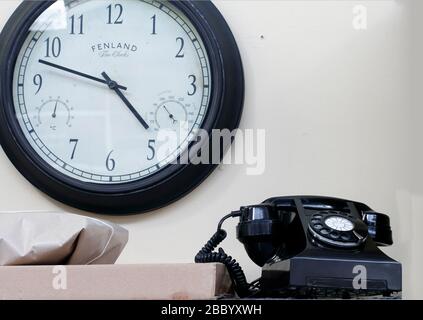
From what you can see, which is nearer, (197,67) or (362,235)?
(362,235)

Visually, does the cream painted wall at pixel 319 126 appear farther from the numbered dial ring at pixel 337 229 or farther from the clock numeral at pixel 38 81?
the numbered dial ring at pixel 337 229

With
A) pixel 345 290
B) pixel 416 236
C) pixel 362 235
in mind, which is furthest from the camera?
pixel 416 236

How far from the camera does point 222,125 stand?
58.4 inches

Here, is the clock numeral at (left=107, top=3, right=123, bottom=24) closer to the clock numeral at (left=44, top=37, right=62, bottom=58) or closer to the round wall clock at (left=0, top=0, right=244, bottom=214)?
the round wall clock at (left=0, top=0, right=244, bottom=214)

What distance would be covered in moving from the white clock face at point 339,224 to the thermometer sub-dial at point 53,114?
663 mm

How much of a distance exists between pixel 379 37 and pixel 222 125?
0.35m

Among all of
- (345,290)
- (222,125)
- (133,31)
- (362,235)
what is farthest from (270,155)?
(345,290)

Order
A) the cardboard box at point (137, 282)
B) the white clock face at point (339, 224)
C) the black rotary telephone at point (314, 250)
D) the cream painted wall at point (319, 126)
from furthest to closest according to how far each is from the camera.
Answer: the cream painted wall at point (319, 126), the white clock face at point (339, 224), the black rotary telephone at point (314, 250), the cardboard box at point (137, 282)

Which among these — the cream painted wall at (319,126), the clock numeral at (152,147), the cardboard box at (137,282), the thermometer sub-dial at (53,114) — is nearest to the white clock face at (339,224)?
the cardboard box at (137,282)

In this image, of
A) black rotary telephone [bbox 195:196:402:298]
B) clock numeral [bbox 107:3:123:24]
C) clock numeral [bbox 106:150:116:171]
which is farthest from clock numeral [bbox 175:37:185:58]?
black rotary telephone [bbox 195:196:402:298]

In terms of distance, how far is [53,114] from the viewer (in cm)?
155

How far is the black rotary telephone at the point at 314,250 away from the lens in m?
0.92

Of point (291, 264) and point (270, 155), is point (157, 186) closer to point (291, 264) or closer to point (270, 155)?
point (270, 155)

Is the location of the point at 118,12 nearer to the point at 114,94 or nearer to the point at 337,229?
the point at 114,94
